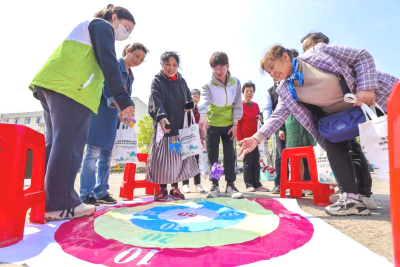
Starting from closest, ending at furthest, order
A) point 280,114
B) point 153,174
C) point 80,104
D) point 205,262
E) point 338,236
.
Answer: point 205,262
point 338,236
point 80,104
point 280,114
point 153,174

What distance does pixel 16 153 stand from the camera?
3.92 feet

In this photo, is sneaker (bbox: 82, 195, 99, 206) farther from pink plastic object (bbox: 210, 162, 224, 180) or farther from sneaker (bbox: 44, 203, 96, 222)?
pink plastic object (bbox: 210, 162, 224, 180)

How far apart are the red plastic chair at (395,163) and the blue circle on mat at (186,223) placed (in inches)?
33.5

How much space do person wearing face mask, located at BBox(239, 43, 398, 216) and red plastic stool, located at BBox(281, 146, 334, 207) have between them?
0.44 metres

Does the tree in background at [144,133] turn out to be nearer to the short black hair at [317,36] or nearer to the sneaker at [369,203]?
the short black hair at [317,36]

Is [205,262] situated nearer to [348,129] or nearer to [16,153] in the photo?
[16,153]

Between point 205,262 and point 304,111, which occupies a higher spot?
point 304,111

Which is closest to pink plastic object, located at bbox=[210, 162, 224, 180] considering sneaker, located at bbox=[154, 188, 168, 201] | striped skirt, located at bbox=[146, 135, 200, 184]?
striped skirt, located at bbox=[146, 135, 200, 184]

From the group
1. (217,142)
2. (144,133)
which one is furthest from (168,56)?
(144,133)

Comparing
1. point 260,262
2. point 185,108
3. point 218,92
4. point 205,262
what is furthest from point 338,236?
point 218,92

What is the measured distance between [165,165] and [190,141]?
1.29ft

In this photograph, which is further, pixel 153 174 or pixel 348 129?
pixel 153 174

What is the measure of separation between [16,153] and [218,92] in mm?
2249

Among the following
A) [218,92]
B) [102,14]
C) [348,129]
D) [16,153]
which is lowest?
[16,153]
